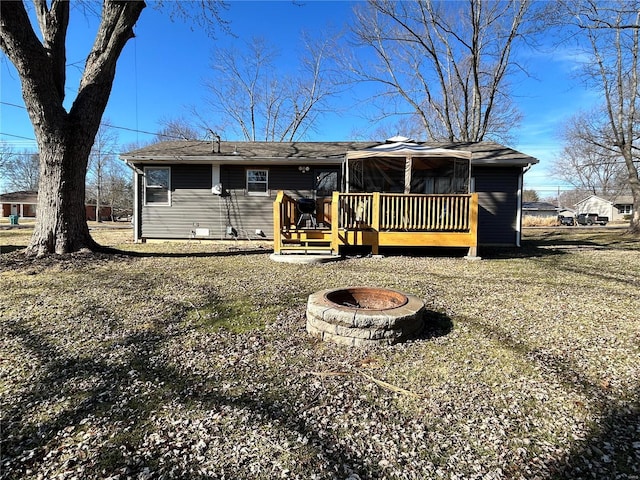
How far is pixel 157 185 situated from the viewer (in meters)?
11.2

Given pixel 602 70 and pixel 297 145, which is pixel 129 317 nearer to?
pixel 297 145

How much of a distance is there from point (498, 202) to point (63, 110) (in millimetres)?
11066

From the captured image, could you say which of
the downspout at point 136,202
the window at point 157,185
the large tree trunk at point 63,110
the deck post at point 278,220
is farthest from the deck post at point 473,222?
the downspout at point 136,202

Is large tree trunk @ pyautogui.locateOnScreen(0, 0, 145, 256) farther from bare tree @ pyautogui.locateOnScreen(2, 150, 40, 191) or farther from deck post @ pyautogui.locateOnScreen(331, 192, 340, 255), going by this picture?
bare tree @ pyautogui.locateOnScreen(2, 150, 40, 191)

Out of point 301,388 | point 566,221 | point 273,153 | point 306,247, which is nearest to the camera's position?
point 301,388

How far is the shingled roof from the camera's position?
9891 mm

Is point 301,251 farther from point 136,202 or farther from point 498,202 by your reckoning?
point 498,202

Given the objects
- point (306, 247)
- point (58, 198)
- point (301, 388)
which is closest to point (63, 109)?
point (58, 198)

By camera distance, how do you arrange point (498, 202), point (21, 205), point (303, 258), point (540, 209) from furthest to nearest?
point (21, 205) < point (540, 209) < point (498, 202) < point (303, 258)

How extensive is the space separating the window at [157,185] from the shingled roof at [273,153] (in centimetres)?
41

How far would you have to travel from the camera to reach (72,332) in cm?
363

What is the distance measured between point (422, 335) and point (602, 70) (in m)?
17.9

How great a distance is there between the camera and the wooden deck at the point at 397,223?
7.82 m

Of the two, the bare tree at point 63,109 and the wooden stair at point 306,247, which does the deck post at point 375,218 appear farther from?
the bare tree at point 63,109
